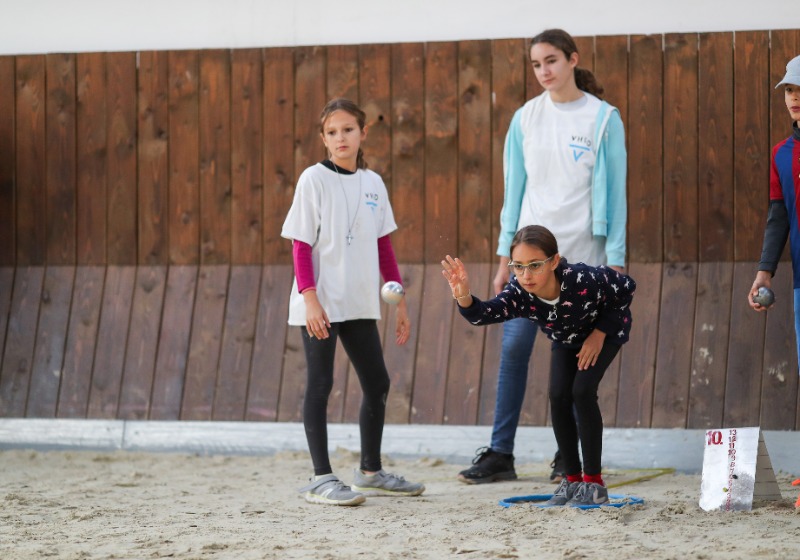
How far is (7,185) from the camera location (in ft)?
19.7

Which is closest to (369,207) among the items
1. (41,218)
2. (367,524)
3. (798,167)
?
(367,524)

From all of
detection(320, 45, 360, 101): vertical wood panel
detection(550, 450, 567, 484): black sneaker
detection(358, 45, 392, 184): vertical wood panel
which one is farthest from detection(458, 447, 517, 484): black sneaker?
detection(320, 45, 360, 101): vertical wood panel

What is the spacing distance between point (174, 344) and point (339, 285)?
A: 73.4 inches

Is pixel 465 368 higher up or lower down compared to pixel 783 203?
lower down

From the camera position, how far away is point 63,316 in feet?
19.3

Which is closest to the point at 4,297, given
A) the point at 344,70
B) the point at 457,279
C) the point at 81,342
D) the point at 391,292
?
the point at 81,342

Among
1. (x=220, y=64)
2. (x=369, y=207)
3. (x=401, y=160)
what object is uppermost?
(x=220, y=64)

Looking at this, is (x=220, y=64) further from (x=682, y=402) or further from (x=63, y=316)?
(x=682, y=402)

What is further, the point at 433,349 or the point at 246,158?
the point at 246,158

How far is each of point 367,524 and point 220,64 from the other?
3.00 m

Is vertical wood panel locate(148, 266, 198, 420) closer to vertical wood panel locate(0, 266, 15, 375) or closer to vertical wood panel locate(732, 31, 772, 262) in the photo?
vertical wood panel locate(0, 266, 15, 375)

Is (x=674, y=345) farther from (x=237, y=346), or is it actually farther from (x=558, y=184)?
(x=237, y=346)

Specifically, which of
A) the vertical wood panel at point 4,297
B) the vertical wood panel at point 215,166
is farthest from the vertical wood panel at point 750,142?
the vertical wood panel at point 4,297

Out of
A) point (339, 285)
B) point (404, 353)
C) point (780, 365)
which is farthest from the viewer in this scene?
point (404, 353)
